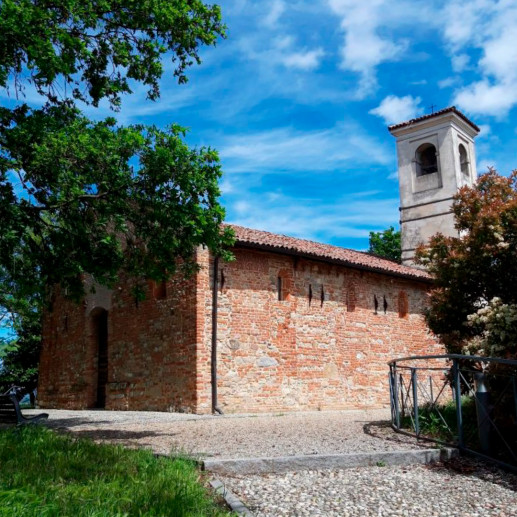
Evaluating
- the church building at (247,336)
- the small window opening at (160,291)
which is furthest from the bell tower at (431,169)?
the small window opening at (160,291)

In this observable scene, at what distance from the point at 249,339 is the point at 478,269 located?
635 centimetres

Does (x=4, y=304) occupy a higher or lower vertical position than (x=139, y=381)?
higher

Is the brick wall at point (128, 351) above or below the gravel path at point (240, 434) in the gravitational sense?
above

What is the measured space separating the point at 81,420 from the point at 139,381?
292cm

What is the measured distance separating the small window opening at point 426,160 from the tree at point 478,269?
14.5m

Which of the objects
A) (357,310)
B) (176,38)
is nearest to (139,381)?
(357,310)

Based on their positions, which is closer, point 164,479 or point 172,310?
point 164,479

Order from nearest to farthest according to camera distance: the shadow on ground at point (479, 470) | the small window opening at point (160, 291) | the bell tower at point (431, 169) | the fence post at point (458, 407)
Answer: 1. the shadow on ground at point (479, 470)
2. the fence post at point (458, 407)
3. the small window opening at point (160, 291)
4. the bell tower at point (431, 169)

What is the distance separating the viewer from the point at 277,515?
15.3 ft

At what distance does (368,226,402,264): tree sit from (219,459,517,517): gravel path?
28.1 metres

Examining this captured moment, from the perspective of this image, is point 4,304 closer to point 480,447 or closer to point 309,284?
point 309,284

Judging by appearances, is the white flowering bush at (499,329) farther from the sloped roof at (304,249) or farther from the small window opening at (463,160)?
the small window opening at (463,160)

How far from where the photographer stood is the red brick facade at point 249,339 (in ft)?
44.7

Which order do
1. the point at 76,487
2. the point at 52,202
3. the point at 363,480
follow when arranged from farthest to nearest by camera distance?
the point at 52,202, the point at 363,480, the point at 76,487
